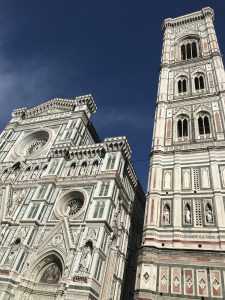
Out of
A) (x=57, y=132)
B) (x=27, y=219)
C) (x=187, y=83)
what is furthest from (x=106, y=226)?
(x=187, y=83)

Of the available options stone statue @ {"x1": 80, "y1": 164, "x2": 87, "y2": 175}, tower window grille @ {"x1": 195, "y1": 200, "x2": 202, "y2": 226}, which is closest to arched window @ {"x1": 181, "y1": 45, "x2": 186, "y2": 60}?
stone statue @ {"x1": 80, "y1": 164, "x2": 87, "y2": 175}

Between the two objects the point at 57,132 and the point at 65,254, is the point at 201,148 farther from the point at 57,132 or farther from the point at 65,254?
the point at 57,132

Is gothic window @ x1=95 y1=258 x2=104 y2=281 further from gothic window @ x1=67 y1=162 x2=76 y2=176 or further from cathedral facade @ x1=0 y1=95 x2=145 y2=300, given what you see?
gothic window @ x1=67 y1=162 x2=76 y2=176

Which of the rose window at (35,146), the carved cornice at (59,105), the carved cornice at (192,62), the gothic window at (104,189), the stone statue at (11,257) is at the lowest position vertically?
the stone statue at (11,257)

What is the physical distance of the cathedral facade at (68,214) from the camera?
55.3 feet

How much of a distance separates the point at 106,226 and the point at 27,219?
22.1ft

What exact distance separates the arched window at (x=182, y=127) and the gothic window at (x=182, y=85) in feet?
14.9

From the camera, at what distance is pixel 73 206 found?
21.2 metres

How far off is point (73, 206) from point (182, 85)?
16027 millimetres

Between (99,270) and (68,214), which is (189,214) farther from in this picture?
(68,214)

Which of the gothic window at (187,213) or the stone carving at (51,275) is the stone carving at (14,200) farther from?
the gothic window at (187,213)

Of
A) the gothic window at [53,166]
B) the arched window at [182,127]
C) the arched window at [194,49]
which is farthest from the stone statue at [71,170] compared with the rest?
the arched window at [194,49]

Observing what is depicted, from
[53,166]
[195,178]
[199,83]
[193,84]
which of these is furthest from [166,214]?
[199,83]

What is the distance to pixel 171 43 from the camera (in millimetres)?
33344
